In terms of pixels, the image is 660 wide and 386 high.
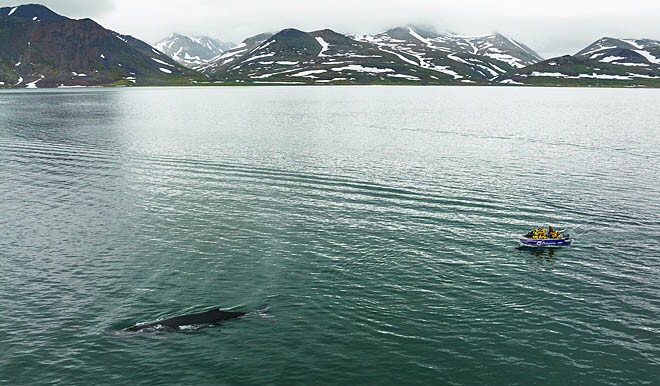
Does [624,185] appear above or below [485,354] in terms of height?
above

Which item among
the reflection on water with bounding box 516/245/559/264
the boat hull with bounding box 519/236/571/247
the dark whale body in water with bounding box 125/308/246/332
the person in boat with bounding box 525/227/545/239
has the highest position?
the person in boat with bounding box 525/227/545/239

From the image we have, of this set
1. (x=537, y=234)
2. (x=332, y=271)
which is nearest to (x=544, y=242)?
(x=537, y=234)

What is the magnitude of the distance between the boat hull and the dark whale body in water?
3482 cm

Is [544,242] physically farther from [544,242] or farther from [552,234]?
[552,234]

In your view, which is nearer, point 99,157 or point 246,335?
point 246,335

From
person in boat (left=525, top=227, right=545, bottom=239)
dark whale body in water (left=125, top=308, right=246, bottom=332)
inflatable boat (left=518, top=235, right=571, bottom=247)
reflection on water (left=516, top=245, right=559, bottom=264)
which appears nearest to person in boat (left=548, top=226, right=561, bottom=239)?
inflatable boat (left=518, top=235, right=571, bottom=247)

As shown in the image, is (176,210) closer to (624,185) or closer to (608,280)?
(608,280)

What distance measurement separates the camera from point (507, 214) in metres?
72.0

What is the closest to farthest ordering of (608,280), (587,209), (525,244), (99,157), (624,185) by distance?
1. (608,280)
2. (525,244)
3. (587,209)
4. (624,185)
5. (99,157)

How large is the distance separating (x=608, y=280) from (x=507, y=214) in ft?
72.9

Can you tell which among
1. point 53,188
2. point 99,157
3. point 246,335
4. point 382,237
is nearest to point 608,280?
point 382,237

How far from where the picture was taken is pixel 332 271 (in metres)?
53.7

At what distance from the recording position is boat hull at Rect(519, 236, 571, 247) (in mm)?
58812

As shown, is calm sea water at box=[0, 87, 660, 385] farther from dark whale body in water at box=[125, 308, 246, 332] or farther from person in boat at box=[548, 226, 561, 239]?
person in boat at box=[548, 226, 561, 239]
